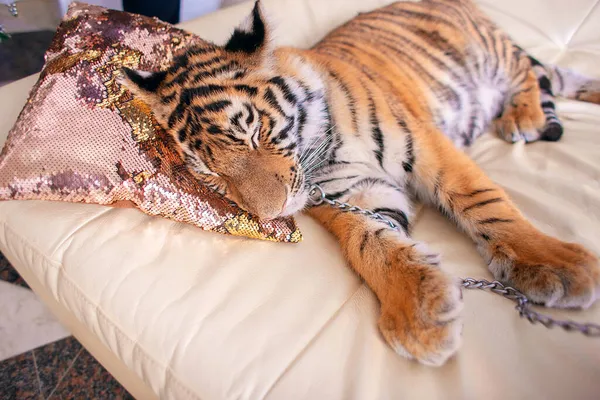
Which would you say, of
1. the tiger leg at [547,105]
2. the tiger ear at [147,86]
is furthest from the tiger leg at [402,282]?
the tiger leg at [547,105]

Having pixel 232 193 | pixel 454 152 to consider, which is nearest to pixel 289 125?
pixel 232 193

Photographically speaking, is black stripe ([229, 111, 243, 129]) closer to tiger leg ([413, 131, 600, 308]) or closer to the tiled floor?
tiger leg ([413, 131, 600, 308])

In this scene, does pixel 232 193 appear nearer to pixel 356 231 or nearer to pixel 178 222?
pixel 178 222

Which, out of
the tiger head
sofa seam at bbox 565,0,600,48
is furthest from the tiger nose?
sofa seam at bbox 565,0,600,48

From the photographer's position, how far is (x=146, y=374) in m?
0.77

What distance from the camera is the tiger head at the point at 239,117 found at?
0.85 m

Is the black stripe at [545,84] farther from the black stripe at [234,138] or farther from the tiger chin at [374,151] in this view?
the black stripe at [234,138]

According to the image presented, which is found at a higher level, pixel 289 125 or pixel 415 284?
pixel 289 125

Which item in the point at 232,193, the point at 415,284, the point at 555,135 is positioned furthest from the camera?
the point at 555,135

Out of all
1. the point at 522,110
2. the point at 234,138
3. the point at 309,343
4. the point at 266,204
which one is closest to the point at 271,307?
the point at 309,343

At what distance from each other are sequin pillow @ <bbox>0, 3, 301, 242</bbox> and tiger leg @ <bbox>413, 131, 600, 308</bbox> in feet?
1.41

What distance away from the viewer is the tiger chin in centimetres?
76

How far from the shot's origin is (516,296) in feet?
2.45

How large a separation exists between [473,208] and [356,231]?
297 mm
